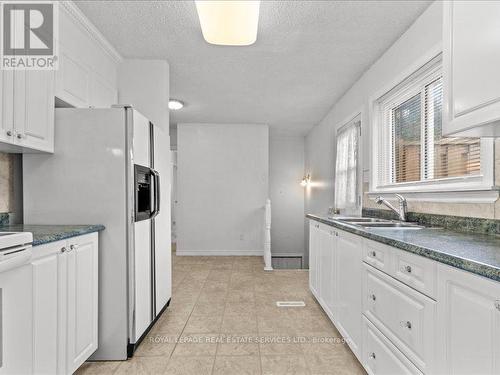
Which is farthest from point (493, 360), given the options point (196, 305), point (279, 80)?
point (279, 80)

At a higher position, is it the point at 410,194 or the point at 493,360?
the point at 410,194

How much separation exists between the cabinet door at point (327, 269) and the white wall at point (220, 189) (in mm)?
3267

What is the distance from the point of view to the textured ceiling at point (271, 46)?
2395mm

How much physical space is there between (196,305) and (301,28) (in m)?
2.85

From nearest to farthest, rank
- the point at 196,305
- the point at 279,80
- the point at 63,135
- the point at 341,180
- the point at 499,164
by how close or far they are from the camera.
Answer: the point at 499,164 < the point at 63,135 < the point at 196,305 < the point at 279,80 < the point at 341,180

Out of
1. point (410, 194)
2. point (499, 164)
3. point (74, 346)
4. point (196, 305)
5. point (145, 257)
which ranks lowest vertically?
point (196, 305)

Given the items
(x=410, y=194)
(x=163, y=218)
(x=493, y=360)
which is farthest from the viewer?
(x=163, y=218)

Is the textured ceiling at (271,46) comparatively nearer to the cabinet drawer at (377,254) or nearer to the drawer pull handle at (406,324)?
the cabinet drawer at (377,254)

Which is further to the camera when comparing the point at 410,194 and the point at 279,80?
the point at 279,80

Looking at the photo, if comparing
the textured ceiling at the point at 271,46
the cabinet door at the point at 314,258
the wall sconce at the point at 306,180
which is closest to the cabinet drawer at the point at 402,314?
the cabinet door at the point at 314,258

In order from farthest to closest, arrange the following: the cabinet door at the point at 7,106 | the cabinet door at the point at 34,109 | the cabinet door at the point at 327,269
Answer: the cabinet door at the point at 327,269 < the cabinet door at the point at 34,109 < the cabinet door at the point at 7,106

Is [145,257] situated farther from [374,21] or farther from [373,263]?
[374,21]

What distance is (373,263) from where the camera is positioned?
5.73ft

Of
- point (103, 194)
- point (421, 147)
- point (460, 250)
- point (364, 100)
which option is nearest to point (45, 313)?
point (103, 194)
